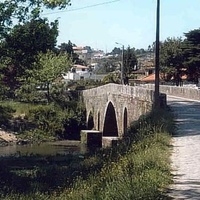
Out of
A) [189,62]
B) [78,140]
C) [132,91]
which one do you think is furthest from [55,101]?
[132,91]

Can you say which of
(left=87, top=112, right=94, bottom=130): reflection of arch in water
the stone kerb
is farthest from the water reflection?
the stone kerb

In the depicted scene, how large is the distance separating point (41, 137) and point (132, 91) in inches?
906

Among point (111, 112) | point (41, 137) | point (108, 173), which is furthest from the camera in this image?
point (41, 137)

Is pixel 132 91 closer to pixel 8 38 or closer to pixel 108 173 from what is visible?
pixel 8 38

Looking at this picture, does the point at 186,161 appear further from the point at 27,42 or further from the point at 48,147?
the point at 48,147

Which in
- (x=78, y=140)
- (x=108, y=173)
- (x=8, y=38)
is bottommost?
(x=78, y=140)

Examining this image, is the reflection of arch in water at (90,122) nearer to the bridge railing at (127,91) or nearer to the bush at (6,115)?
the bridge railing at (127,91)

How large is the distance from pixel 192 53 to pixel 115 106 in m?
22.1

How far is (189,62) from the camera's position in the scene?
218 feet

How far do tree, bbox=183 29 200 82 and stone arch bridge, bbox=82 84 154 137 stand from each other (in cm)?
1187

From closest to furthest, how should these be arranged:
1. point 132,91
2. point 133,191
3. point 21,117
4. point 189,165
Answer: point 133,191 → point 189,165 → point 132,91 → point 21,117

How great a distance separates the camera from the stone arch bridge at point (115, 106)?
35094mm

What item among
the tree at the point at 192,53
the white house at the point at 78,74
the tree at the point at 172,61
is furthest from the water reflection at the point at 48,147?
the white house at the point at 78,74

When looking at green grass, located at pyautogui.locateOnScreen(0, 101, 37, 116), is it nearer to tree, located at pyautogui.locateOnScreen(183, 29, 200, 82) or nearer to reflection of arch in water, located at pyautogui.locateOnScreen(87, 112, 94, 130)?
reflection of arch in water, located at pyautogui.locateOnScreen(87, 112, 94, 130)
